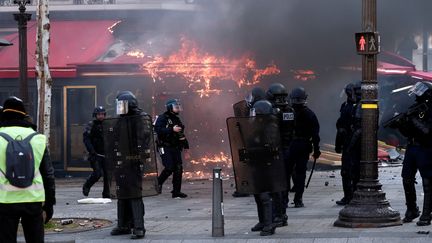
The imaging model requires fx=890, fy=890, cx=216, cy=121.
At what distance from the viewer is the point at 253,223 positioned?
36.9 feet

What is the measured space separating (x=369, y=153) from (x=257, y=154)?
4.36 feet

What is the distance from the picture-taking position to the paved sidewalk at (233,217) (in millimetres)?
9703

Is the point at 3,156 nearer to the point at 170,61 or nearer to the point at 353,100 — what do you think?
the point at 353,100

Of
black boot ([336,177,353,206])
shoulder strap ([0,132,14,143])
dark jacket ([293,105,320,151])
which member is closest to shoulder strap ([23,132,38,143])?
shoulder strap ([0,132,14,143])

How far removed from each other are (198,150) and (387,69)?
16.0ft

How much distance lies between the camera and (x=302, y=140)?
12.6m

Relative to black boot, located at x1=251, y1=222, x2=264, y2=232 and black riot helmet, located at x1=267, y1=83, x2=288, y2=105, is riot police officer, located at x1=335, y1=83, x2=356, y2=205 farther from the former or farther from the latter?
black boot, located at x1=251, y1=222, x2=264, y2=232

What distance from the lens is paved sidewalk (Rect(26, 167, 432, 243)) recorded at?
31.8 ft

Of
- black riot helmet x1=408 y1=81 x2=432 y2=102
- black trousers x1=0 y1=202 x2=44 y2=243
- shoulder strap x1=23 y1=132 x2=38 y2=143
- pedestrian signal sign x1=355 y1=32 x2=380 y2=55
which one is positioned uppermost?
pedestrian signal sign x1=355 y1=32 x2=380 y2=55

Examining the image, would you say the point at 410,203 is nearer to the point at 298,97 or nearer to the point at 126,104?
the point at 298,97

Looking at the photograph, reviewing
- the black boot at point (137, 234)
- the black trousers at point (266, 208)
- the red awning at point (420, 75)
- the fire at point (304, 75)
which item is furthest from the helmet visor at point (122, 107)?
the red awning at point (420, 75)

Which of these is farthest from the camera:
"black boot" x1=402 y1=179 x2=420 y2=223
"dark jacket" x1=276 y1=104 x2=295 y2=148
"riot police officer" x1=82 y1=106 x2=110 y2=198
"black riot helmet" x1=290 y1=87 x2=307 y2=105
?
"riot police officer" x1=82 y1=106 x2=110 y2=198

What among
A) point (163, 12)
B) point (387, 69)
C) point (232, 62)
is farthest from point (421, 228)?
point (163, 12)

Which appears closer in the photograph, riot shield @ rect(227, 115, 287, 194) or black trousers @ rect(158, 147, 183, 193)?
riot shield @ rect(227, 115, 287, 194)
